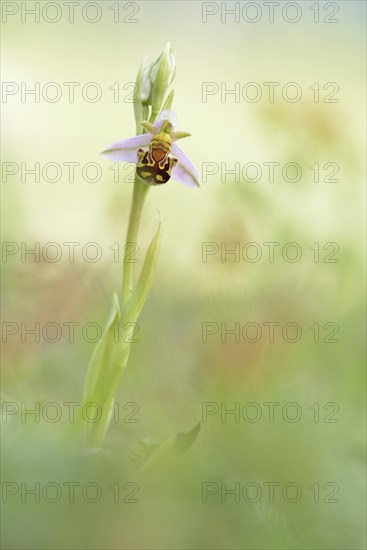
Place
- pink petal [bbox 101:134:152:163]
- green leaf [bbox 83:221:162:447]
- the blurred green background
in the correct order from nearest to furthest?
the blurred green background, green leaf [bbox 83:221:162:447], pink petal [bbox 101:134:152:163]

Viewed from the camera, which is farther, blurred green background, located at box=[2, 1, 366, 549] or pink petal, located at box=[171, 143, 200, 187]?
pink petal, located at box=[171, 143, 200, 187]

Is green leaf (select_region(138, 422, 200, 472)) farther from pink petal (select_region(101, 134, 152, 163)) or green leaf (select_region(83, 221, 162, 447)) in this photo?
pink petal (select_region(101, 134, 152, 163))

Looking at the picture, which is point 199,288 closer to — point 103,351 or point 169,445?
point 103,351

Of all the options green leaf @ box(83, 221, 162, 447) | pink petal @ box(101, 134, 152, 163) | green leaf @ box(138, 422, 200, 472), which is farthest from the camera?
pink petal @ box(101, 134, 152, 163)

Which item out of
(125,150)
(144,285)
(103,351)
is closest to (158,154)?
(125,150)

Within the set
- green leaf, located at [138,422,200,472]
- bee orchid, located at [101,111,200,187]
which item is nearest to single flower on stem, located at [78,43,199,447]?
bee orchid, located at [101,111,200,187]

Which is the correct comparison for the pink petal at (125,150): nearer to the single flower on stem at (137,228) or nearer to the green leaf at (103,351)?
the single flower on stem at (137,228)

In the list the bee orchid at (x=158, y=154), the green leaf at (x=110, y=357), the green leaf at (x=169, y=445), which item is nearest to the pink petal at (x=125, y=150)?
the bee orchid at (x=158, y=154)
